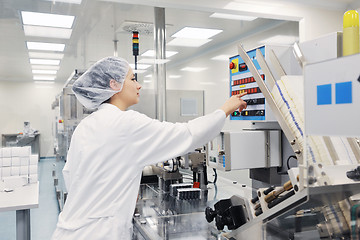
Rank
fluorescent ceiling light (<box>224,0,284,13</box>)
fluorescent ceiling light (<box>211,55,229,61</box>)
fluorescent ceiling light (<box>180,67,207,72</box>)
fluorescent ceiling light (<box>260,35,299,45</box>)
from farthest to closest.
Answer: fluorescent ceiling light (<box>211,55,229,61</box>) < fluorescent ceiling light (<box>180,67,207,72</box>) < fluorescent ceiling light (<box>260,35,299,45</box>) < fluorescent ceiling light (<box>224,0,284,13</box>)

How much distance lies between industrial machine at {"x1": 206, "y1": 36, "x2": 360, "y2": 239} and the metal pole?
191cm

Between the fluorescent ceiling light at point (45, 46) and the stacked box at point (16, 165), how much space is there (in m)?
1.08

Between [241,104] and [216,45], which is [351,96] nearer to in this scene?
[241,104]

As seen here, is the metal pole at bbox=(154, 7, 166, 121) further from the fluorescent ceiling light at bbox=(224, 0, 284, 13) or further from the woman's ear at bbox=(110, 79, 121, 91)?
the woman's ear at bbox=(110, 79, 121, 91)

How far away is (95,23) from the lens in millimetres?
3348

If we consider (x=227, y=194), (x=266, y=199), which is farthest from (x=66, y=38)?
(x=266, y=199)

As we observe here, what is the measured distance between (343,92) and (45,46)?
9.84 ft

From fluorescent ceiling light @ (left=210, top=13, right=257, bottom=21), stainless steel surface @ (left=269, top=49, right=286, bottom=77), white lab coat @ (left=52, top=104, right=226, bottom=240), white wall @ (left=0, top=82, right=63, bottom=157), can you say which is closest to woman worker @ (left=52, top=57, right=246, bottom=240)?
white lab coat @ (left=52, top=104, right=226, bottom=240)

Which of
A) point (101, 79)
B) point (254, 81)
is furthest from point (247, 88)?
point (101, 79)

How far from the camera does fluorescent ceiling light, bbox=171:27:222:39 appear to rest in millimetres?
3925

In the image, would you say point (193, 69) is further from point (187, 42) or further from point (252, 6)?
point (252, 6)

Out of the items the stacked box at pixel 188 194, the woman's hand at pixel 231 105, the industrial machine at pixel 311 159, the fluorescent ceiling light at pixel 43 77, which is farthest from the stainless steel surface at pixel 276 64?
the fluorescent ceiling light at pixel 43 77

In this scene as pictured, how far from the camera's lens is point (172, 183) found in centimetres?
249

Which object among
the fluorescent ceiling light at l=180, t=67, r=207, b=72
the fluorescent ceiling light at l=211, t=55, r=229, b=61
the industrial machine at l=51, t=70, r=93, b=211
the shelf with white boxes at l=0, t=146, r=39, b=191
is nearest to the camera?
the shelf with white boxes at l=0, t=146, r=39, b=191
